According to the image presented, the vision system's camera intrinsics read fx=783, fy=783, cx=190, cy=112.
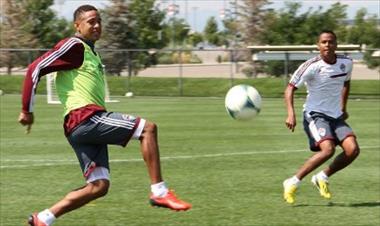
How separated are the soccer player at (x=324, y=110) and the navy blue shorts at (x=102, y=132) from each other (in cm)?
333

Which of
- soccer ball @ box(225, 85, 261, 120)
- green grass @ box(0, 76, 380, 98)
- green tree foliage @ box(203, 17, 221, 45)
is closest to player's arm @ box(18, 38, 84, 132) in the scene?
soccer ball @ box(225, 85, 261, 120)

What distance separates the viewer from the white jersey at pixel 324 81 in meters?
9.73

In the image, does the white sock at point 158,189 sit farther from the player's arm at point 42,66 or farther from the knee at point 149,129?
the player's arm at point 42,66

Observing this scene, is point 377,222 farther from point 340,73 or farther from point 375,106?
point 375,106

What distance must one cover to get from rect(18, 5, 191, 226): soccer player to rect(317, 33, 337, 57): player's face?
3541mm

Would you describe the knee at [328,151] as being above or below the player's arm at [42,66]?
below

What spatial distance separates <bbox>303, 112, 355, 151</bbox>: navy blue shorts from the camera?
972 cm

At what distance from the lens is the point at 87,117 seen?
669 cm

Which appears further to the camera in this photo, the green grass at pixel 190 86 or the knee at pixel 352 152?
the green grass at pixel 190 86

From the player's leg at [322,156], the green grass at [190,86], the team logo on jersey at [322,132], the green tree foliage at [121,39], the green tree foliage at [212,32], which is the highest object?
the team logo on jersey at [322,132]

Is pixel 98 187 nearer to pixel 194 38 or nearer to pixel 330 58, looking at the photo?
pixel 330 58

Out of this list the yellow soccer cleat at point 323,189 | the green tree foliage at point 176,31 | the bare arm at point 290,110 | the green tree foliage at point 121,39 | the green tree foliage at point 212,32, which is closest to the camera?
the bare arm at point 290,110

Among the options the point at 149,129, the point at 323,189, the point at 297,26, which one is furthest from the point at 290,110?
the point at 297,26

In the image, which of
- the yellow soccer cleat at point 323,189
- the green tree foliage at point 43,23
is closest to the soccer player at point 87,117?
the yellow soccer cleat at point 323,189
